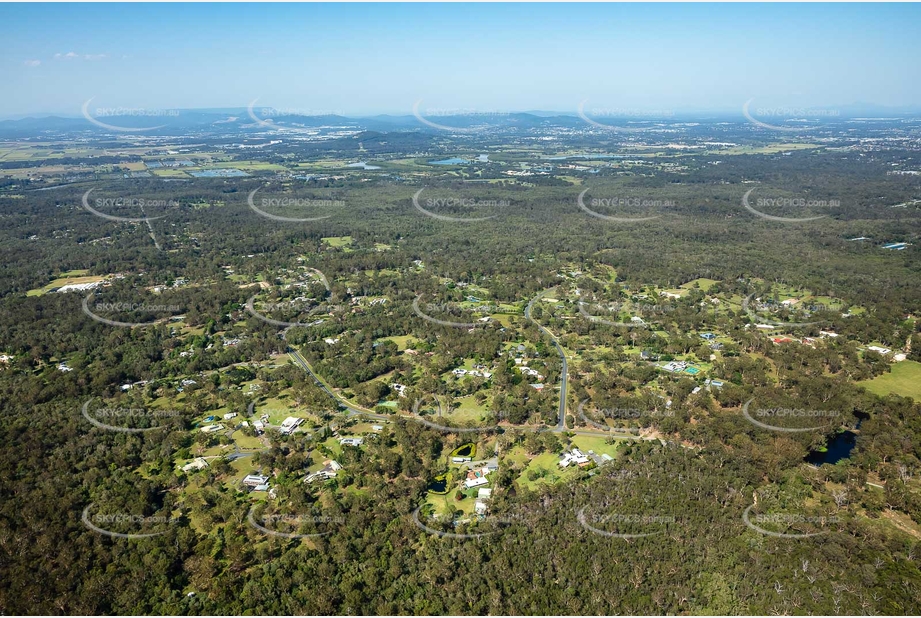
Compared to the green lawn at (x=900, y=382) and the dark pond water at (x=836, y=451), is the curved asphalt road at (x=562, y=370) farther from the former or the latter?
the green lawn at (x=900, y=382)

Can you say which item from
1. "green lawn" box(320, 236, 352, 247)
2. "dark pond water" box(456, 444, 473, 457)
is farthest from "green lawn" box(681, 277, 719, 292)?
"green lawn" box(320, 236, 352, 247)

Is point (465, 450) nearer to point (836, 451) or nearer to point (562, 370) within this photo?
point (562, 370)

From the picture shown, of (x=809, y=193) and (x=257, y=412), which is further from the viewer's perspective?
(x=809, y=193)

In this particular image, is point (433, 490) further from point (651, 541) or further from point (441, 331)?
point (441, 331)

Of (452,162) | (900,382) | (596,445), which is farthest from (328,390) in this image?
(452,162)

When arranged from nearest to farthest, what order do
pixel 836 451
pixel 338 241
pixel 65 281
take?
1. pixel 836 451
2. pixel 65 281
3. pixel 338 241

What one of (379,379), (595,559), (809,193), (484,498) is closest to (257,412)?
(379,379)

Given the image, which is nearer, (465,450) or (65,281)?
(465,450)

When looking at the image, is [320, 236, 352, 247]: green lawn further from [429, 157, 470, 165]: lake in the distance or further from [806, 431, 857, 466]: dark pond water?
[429, 157, 470, 165]: lake in the distance
